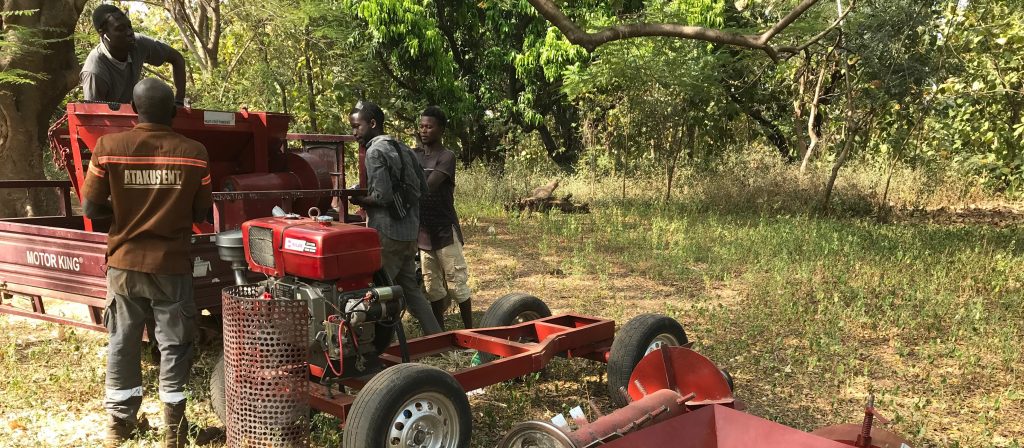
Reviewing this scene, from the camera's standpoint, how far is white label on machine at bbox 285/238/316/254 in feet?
11.5

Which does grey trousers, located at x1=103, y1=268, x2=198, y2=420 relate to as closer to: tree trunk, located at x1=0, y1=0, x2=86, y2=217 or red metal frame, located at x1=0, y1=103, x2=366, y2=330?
red metal frame, located at x1=0, y1=103, x2=366, y2=330

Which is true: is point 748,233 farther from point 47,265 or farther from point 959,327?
point 47,265

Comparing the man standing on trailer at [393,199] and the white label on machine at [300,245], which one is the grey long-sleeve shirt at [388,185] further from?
the white label on machine at [300,245]

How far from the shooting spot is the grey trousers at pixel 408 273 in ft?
16.2

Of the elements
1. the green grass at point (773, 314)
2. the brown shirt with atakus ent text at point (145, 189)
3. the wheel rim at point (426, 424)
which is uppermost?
the brown shirt with atakus ent text at point (145, 189)

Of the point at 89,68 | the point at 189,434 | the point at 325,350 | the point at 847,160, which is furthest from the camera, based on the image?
the point at 847,160

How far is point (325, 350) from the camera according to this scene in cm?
359

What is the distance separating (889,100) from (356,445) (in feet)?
37.3

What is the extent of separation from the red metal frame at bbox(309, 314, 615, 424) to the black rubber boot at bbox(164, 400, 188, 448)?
0.74m

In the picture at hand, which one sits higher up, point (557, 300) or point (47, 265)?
point (47, 265)

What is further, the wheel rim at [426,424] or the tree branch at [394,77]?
the tree branch at [394,77]

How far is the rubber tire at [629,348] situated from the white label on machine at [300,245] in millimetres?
1854

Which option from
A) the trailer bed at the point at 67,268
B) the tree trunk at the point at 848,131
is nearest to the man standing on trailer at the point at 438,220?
the trailer bed at the point at 67,268

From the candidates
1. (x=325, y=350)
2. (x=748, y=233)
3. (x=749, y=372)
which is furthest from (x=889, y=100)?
(x=325, y=350)
